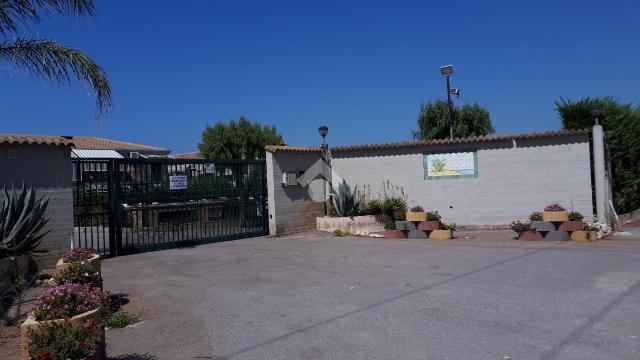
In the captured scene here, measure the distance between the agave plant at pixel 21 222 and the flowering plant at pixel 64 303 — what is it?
5657mm

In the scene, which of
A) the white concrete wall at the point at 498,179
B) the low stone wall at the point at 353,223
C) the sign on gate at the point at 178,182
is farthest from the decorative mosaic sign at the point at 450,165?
the sign on gate at the point at 178,182

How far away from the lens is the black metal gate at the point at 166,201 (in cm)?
1305

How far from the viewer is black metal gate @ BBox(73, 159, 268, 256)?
42.8 feet

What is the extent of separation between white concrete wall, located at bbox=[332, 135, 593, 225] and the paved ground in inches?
141

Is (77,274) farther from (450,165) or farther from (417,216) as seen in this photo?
(450,165)

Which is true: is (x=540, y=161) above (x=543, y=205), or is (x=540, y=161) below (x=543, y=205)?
above

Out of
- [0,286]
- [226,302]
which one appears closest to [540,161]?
[226,302]

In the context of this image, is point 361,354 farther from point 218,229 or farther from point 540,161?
point 540,161

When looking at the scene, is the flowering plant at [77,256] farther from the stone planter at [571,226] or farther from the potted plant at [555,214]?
the stone planter at [571,226]

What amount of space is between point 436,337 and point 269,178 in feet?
37.9

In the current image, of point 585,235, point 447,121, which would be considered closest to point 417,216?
point 585,235

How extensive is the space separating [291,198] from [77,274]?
10.6 meters

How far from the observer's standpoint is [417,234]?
51.4 feet

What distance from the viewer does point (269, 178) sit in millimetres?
A: 16953
